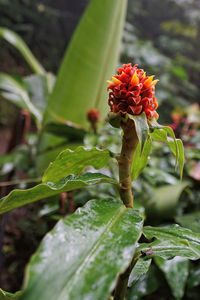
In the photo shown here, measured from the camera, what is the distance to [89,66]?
1.13 meters

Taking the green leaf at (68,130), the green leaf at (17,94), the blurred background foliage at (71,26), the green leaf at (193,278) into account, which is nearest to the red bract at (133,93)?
the green leaf at (193,278)

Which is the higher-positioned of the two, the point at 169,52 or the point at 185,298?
the point at 169,52

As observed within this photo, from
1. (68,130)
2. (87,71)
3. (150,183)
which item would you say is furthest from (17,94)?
(150,183)

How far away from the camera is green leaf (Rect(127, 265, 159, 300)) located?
1.95 feet

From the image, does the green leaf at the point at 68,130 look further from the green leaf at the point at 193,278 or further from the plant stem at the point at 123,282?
the plant stem at the point at 123,282

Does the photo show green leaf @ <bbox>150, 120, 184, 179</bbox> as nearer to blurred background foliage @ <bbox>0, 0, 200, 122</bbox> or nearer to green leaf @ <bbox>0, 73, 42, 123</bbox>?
green leaf @ <bbox>0, 73, 42, 123</bbox>

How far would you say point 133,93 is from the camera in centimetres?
28

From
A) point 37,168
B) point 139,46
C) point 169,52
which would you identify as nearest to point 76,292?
point 37,168

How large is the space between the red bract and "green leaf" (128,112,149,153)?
12 mm

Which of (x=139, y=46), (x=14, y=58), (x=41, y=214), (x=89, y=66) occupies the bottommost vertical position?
(x=41, y=214)

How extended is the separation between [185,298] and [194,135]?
587mm

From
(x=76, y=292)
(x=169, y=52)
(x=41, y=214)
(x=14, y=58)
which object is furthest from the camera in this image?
(x=14, y=58)

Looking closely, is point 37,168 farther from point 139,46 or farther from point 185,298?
point 139,46

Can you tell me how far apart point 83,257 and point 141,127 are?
13 cm
